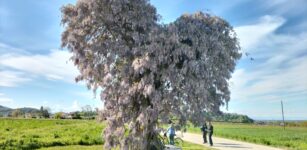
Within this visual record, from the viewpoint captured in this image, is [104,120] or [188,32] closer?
[188,32]

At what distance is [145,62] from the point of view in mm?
16438

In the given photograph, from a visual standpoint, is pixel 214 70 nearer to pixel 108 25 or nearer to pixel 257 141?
pixel 108 25

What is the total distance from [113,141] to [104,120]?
3.98 ft

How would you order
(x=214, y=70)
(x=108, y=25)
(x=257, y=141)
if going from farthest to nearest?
(x=257, y=141) < (x=108, y=25) < (x=214, y=70)

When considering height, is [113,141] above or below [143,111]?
below

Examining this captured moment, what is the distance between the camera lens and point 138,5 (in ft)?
59.9

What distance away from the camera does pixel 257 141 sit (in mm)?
39438

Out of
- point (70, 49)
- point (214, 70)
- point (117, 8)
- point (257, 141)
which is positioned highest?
point (117, 8)

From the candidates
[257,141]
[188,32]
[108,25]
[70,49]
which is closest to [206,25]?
[188,32]

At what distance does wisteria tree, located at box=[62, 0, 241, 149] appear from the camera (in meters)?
16.9

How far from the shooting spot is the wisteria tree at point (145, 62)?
16.9 metres

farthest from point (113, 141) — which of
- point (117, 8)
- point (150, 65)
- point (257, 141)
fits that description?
point (257, 141)

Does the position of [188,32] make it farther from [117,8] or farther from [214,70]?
[117,8]

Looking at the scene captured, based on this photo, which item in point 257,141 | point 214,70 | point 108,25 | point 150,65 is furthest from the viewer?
point 257,141
